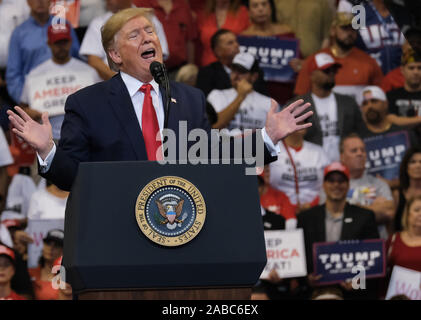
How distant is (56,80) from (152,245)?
12.8ft

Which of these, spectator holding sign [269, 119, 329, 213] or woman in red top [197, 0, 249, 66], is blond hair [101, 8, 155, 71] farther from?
woman in red top [197, 0, 249, 66]

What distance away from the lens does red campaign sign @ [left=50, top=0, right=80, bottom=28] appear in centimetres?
665

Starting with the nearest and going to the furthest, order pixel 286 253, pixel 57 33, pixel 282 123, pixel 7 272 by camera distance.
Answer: pixel 282 123
pixel 7 272
pixel 286 253
pixel 57 33

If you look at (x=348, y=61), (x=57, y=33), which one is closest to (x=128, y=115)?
(x=57, y=33)

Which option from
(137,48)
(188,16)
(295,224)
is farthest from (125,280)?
(188,16)

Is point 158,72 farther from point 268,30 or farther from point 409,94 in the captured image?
point 409,94

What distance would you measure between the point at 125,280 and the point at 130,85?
825mm

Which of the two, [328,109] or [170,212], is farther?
[328,109]

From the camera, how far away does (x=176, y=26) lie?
697cm

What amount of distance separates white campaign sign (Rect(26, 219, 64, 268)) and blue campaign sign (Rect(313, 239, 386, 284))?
5.77ft

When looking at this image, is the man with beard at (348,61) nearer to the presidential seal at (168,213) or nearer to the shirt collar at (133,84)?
the shirt collar at (133,84)

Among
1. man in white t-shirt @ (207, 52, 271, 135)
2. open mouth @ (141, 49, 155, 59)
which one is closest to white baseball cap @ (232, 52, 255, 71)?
man in white t-shirt @ (207, 52, 271, 135)

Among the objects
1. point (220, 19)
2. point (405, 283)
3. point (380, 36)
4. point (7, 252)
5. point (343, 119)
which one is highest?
point (220, 19)

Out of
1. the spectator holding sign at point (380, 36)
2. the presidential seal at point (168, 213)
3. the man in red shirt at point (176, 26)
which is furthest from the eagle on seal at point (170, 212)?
the spectator holding sign at point (380, 36)
